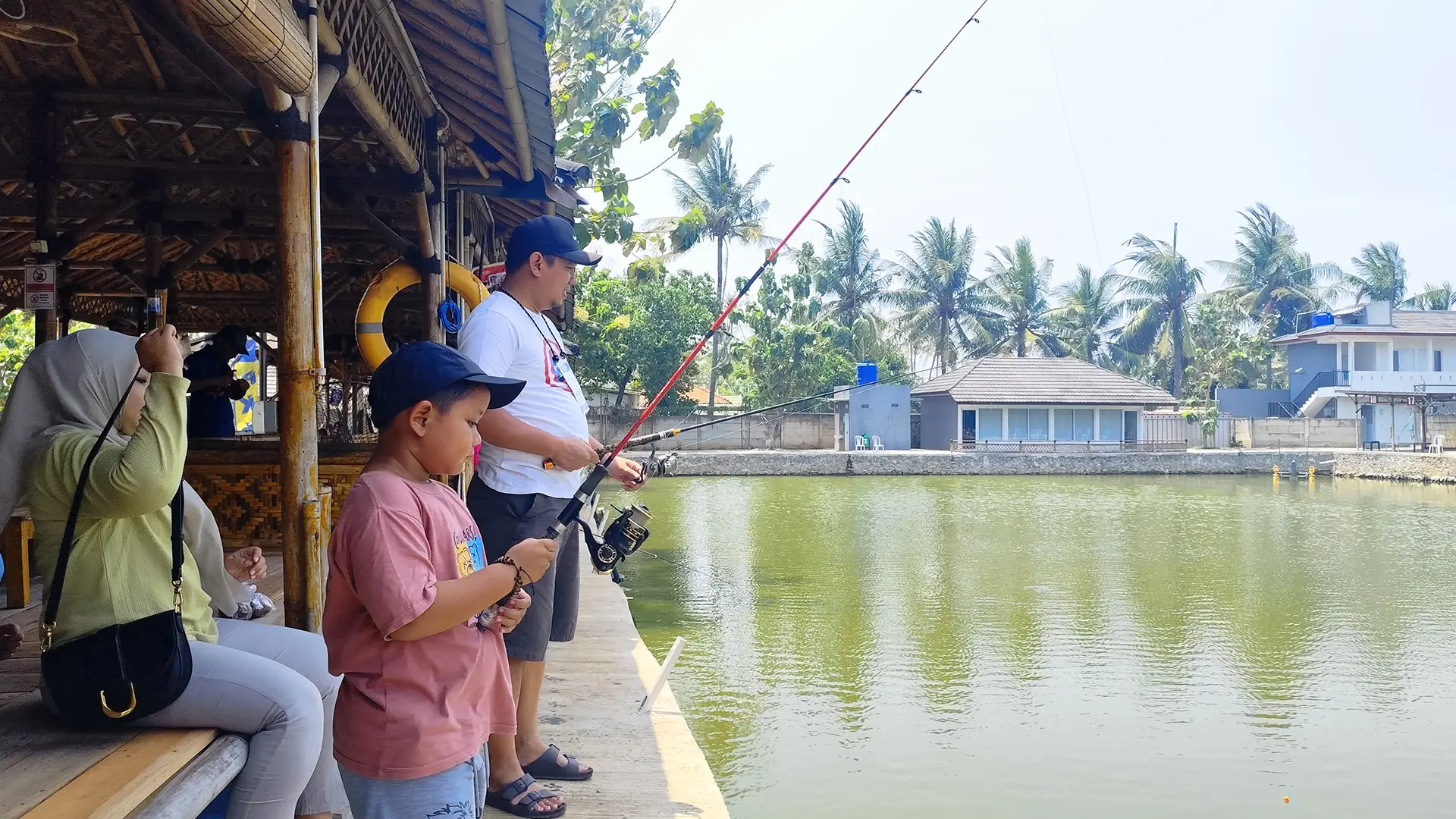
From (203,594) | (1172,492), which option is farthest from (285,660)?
(1172,492)

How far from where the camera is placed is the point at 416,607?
1617 mm

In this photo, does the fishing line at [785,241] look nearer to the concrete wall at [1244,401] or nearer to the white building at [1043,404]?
the white building at [1043,404]

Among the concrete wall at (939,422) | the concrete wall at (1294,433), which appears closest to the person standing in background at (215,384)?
the concrete wall at (939,422)

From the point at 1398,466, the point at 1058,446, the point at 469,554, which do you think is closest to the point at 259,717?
the point at 469,554

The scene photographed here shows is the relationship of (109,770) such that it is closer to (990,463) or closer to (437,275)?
(437,275)

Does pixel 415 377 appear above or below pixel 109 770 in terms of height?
above

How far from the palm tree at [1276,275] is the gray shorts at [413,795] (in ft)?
147

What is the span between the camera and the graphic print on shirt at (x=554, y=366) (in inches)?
109

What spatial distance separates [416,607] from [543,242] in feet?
4.43

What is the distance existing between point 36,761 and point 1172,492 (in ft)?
75.2

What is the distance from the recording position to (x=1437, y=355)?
3356 cm

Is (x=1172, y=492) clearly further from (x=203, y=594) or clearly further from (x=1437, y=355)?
(x=203, y=594)

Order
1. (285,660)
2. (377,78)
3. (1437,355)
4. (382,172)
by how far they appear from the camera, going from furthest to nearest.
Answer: (1437,355), (382,172), (377,78), (285,660)

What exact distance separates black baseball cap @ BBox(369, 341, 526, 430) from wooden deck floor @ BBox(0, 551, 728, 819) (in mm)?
724
